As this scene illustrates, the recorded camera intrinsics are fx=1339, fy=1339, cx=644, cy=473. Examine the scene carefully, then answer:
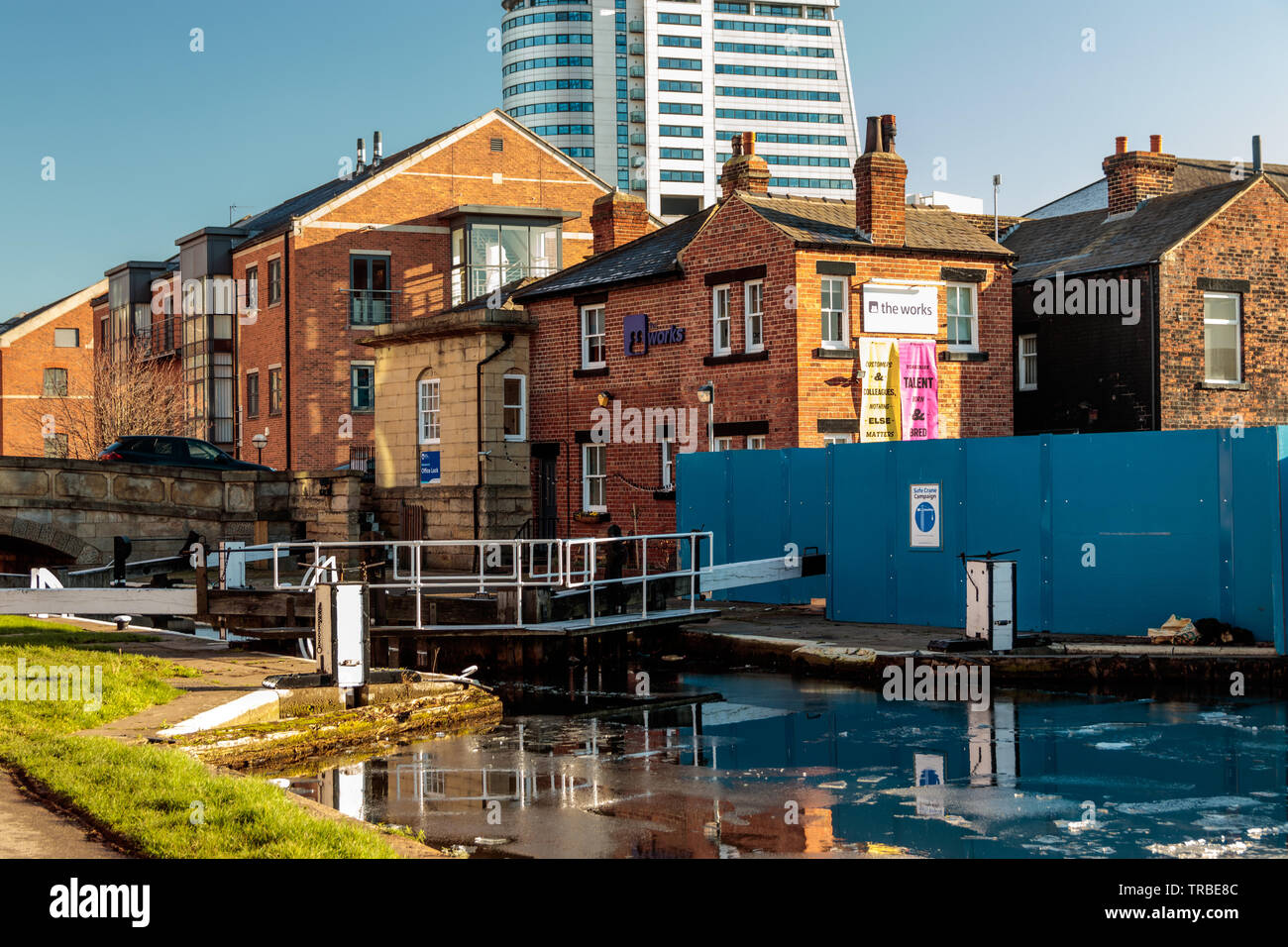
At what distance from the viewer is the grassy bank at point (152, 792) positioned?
7910 millimetres

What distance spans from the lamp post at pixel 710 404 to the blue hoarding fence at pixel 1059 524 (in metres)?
4.46

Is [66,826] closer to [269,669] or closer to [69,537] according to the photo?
[269,669]

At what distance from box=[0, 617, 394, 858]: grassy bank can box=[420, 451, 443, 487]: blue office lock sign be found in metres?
20.4

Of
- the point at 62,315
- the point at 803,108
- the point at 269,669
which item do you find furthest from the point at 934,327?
the point at 803,108

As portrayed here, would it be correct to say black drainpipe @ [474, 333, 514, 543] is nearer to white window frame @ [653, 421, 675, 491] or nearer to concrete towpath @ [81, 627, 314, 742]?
white window frame @ [653, 421, 675, 491]

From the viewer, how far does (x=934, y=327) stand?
1150 inches

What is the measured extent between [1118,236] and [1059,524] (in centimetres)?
1514

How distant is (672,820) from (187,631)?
16.1 metres

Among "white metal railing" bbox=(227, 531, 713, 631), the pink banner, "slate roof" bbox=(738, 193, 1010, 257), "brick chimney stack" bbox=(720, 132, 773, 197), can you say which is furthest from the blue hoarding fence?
"brick chimney stack" bbox=(720, 132, 773, 197)

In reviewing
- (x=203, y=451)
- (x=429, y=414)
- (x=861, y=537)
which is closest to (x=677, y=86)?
(x=203, y=451)

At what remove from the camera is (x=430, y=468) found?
34625 millimetres

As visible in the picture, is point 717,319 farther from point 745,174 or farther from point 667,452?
point 745,174

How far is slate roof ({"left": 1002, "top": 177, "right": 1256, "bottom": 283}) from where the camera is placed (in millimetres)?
30641

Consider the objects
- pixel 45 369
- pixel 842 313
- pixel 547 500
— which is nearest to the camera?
pixel 842 313
